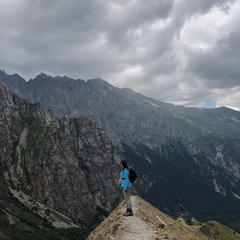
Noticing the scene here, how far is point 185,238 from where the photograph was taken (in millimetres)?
35656

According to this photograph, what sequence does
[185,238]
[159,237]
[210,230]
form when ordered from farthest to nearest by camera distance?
[210,230] → [185,238] → [159,237]

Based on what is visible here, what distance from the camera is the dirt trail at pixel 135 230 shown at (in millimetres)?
29391

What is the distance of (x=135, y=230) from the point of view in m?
31.4

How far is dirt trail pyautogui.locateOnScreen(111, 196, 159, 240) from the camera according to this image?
96.4ft

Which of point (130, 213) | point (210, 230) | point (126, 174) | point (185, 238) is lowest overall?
point (210, 230)

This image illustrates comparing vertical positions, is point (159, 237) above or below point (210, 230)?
above

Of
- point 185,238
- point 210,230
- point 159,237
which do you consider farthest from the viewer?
point 210,230

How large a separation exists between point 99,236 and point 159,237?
849 centimetres

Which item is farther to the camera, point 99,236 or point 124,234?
point 99,236

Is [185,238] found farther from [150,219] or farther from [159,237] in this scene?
[159,237]

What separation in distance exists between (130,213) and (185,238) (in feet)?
19.4

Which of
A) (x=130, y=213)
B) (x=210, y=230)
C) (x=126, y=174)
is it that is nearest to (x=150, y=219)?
(x=130, y=213)

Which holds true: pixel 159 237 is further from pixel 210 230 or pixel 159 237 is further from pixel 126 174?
pixel 210 230

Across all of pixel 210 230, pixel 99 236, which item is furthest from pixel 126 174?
pixel 210 230
